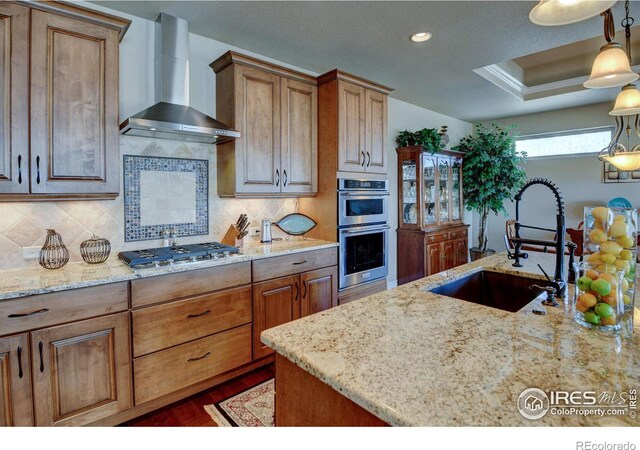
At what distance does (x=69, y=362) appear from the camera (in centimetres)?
181

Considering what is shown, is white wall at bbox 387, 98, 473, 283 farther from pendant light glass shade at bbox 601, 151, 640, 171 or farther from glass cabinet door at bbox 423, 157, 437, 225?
pendant light glass shade at bbox 601, 151, 640, 171

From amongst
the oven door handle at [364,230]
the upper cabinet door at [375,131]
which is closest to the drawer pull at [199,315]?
the oven door handle at [364,230]

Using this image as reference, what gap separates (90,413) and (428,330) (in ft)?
6.27

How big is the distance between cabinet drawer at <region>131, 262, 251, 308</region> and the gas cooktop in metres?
0.11

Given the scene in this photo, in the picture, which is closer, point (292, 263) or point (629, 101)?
point (629, 101)

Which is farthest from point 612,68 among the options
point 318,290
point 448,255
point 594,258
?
point 448,255

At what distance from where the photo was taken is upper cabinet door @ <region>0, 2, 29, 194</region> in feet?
5.97

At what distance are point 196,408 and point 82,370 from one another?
0.74 metres

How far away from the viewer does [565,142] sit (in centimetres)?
521

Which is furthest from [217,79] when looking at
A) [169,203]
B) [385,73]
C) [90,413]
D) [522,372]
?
[522,372]

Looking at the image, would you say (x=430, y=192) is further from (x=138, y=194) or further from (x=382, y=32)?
(x=138, y=194)

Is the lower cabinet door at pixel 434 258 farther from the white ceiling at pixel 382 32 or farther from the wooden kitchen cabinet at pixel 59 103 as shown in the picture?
the wooden kitchen cabinet at pixel 59 103

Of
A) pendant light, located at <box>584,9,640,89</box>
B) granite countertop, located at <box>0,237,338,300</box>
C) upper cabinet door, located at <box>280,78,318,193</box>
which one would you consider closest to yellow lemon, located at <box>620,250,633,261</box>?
pendant light, located at <box>584,9,640,89</box>

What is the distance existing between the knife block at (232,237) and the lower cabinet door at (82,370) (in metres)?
1.12
